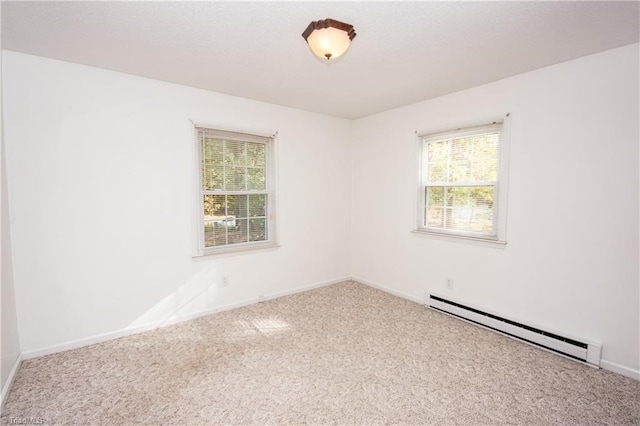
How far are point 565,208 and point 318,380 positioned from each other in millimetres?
2427

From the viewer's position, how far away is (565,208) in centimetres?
256

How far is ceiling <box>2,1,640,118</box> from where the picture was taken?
1.82 metres

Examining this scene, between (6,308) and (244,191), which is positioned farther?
(244,191)

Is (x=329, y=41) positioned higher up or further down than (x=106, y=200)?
higher up

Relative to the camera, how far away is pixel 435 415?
1.89 metres

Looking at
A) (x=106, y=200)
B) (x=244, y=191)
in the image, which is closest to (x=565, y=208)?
(x=244, y=191)

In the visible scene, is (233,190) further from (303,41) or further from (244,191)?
(303,41)

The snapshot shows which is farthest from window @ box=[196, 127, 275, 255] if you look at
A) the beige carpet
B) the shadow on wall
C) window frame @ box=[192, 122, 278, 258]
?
the beige carpet

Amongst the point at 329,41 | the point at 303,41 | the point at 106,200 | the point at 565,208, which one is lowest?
the point at 565,208

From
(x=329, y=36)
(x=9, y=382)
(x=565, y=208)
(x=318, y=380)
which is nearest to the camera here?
(x=329, y=36)

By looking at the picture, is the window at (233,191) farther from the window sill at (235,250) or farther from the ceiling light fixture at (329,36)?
the ceiling light fixture at (329,36)

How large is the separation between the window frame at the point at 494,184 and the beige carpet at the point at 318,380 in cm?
93

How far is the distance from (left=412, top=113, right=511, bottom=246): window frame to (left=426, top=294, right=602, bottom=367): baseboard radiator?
0.73 m

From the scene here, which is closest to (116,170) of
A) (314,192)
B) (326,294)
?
(314,192)
